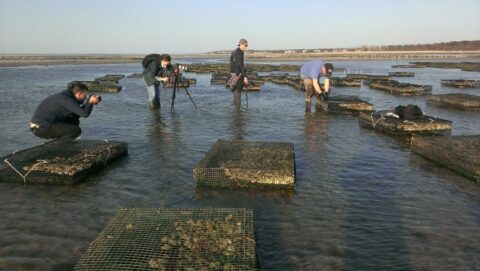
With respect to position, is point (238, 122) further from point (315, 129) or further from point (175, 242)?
point (175, 242)

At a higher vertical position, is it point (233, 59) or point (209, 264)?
point (233, 59)

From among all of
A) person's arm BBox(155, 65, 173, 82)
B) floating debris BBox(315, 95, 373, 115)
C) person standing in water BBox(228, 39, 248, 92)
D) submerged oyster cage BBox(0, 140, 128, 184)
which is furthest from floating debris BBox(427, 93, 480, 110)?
submerged oyster cage BBox(0, 140, 128, 184)

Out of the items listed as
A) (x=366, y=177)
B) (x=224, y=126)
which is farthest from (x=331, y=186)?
(x=224, y=126)

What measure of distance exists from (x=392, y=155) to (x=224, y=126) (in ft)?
16.2

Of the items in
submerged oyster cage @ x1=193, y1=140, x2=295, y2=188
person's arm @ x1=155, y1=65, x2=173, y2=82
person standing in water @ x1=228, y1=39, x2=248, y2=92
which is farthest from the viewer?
person standing in water @ x1=228, y1=39, x2=248, y2=92

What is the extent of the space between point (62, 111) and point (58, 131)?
46 centimetres

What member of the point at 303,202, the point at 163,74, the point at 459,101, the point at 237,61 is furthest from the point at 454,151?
the point at 163,74

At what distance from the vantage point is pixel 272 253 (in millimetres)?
4637

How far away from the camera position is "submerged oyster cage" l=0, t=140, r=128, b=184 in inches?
268

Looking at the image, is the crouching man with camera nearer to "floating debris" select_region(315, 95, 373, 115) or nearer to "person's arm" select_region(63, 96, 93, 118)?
"person's arm" select_region(63, 96, 93, 118)

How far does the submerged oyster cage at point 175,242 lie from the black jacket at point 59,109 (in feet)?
12.2

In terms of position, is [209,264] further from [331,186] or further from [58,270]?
[331,186]

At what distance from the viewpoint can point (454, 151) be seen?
25.7ft

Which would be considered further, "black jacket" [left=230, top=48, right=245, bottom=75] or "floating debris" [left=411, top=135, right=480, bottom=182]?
"black jacket" [left=230, top=48, right=245, bottom=75]
